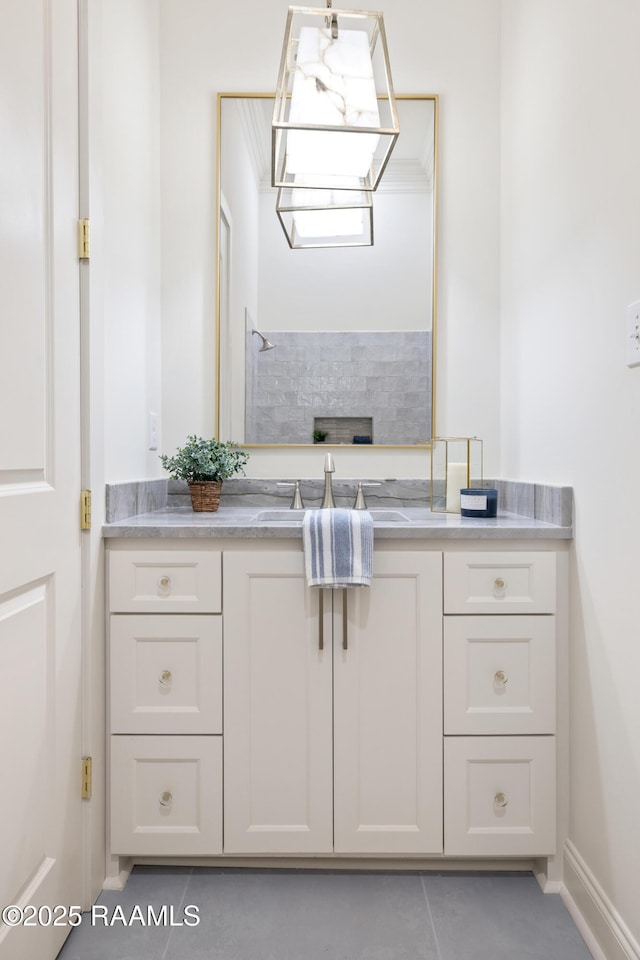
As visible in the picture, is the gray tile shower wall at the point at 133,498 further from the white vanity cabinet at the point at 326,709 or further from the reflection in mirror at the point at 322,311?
the reflection in mirror at the point at 322,311

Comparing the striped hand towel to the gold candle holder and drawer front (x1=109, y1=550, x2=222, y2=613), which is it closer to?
drawer front (x1=109, y1=550, x2=222, y2=613)

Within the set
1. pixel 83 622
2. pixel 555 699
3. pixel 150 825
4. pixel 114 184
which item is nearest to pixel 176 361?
pixel 114 184

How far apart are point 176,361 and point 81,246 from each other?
74cm

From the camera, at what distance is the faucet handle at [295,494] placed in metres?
2.17

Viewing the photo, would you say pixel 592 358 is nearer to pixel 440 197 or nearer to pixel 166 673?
pixel 440 197

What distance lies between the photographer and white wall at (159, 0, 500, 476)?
2199mm

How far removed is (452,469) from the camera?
6.82 feet

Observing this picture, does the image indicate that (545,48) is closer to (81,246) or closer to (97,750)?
(81,246)

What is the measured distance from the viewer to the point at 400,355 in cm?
223

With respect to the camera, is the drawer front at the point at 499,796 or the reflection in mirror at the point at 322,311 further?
the reflection in mirror at the point at 322,311

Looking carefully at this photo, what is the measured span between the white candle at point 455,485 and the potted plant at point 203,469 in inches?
26.7

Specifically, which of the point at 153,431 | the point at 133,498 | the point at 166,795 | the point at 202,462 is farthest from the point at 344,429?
the point at 166,795

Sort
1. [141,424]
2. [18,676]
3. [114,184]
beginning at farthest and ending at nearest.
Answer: [141,424] < [114,184] < [18,676]

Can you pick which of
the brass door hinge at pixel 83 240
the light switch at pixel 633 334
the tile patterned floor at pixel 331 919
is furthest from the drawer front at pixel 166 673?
the light switch at pixel 633 334
